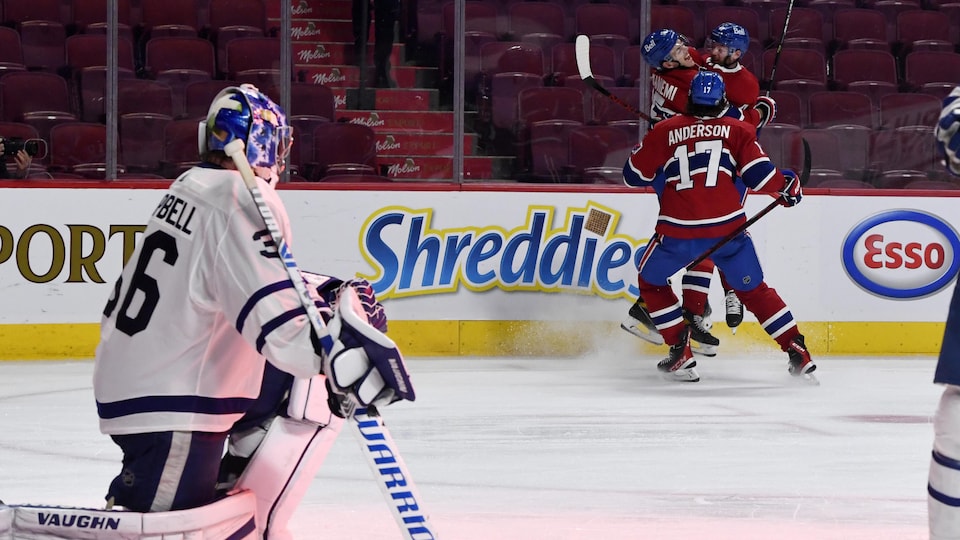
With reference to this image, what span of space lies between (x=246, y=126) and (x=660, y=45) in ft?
13.3

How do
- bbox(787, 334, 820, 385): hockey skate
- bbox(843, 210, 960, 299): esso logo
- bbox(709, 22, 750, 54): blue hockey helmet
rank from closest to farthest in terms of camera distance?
1. bbox(787, 334, 820, 385): hockey skate
2. bbox(709, 22, 750, 54): blue hockey helmet
3. bbox(843, 210, 960, 299): esso logo

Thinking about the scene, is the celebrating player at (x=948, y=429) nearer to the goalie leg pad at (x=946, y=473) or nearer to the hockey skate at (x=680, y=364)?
the goalie leg pad at (x=946, y=473)

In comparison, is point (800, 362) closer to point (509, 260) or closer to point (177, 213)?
point (509, 260)

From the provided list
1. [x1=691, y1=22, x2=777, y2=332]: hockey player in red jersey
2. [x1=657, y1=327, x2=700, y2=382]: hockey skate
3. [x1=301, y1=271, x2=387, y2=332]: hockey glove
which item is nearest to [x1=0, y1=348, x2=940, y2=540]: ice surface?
[x1=657, y1=327, x2=700, y2=382]: hockey skate

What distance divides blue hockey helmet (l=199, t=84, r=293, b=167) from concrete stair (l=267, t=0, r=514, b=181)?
4155 millimetres


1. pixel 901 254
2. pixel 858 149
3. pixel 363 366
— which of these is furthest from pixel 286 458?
pixel 858 149

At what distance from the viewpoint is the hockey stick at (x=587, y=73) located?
6.38 m

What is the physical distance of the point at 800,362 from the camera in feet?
18.1

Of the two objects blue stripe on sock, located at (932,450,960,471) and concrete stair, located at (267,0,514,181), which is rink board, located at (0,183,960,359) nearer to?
concrete stair, located at (267,0,514,181)

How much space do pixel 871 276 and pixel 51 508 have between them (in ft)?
16.7

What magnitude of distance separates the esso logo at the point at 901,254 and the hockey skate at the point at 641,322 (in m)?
1.14

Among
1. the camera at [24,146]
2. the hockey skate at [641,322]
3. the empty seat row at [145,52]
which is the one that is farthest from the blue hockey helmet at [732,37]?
the camera at [24,146]

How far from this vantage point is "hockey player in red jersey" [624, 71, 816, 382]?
545cm

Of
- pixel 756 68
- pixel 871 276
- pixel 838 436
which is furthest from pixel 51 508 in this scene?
pixel 756 68
